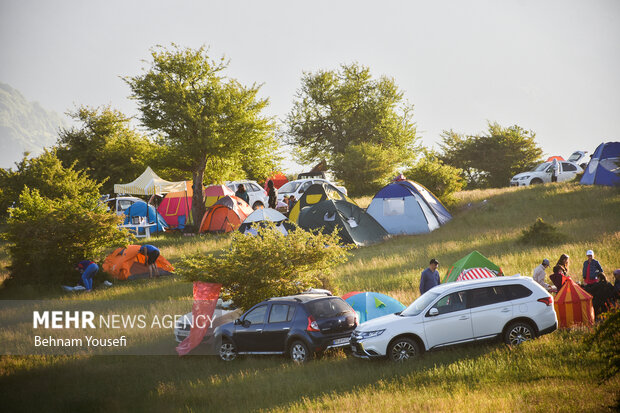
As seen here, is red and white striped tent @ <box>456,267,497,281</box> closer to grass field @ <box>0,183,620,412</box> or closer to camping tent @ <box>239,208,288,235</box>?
grass field @ <box>0,183,620,412</box>

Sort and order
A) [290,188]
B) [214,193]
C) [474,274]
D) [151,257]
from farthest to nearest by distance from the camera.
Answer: [290,188] < [214,193] < [151,257] < [474,274]

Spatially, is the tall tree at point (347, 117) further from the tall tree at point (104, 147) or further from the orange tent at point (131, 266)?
the orange tent at point (131, 266)

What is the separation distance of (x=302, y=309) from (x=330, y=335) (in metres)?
0.81

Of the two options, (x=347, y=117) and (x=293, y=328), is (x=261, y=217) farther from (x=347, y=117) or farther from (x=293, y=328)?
(x=347, y=117)

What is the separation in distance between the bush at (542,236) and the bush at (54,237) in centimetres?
1654

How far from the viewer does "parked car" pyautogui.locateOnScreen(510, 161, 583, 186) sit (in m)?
37.0

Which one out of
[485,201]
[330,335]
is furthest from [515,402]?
[485,201]

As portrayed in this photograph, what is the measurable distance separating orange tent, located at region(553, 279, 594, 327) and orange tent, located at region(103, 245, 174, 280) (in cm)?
1492

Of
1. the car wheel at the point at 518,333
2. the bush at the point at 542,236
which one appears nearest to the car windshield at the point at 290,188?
the bush at the point at 542,236

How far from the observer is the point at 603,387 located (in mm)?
8117

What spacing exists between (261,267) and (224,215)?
1642cm

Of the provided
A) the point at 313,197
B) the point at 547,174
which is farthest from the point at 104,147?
the point at 547,174

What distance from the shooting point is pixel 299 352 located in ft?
37.1

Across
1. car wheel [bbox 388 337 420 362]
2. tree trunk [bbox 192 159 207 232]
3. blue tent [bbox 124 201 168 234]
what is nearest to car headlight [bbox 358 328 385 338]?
car wheel [bbox 388 337 420 362]
